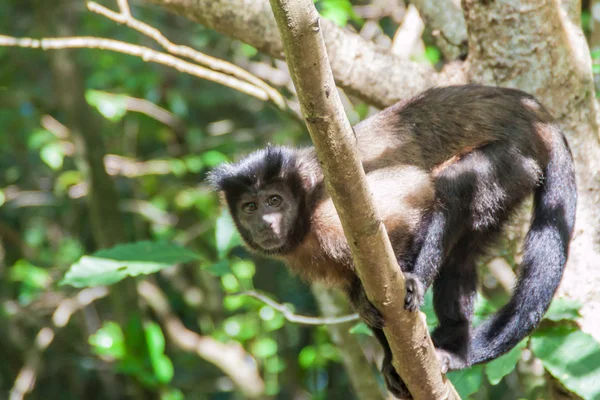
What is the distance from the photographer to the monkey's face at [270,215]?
4023 mm

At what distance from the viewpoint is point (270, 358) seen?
697cm

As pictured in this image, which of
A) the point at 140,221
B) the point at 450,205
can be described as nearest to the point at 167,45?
the point at 450,205

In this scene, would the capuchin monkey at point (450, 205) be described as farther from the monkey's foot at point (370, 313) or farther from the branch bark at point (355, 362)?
the branch bark at point (355, 362)

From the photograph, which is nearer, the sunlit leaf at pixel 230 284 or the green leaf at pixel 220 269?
the green leaf at pixel 220 269

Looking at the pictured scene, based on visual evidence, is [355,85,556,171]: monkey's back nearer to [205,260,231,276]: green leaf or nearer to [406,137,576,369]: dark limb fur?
[406,137,576,369]: dark limb fur

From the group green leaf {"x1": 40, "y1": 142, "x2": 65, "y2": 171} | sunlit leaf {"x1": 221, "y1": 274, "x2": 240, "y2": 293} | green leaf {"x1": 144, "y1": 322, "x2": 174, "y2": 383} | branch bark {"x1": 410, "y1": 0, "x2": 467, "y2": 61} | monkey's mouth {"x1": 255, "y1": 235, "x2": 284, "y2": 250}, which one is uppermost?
branch bark {"x1": 410, "y1": 0, "x2": 467, "y2": 61}

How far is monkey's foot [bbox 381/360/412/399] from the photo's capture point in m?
3.64

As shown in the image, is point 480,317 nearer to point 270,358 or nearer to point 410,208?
point 410,208

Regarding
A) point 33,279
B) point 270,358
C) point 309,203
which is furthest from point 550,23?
point 33,279

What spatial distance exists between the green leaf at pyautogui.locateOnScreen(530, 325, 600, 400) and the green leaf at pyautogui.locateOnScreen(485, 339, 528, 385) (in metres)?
0.09

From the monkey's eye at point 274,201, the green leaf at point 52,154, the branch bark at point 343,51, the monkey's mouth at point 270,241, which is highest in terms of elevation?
the branch bark at point 343,51

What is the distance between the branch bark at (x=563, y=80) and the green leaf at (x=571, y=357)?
0.35m

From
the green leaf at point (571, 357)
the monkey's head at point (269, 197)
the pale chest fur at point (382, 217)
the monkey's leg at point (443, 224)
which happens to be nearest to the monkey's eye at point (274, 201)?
the monkey's head at point (269, 197)

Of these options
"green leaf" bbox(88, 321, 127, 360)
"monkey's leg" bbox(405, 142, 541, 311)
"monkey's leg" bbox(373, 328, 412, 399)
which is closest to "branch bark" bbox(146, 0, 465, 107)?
"monkey's leg" bbox(405, 142, 541, 311)
